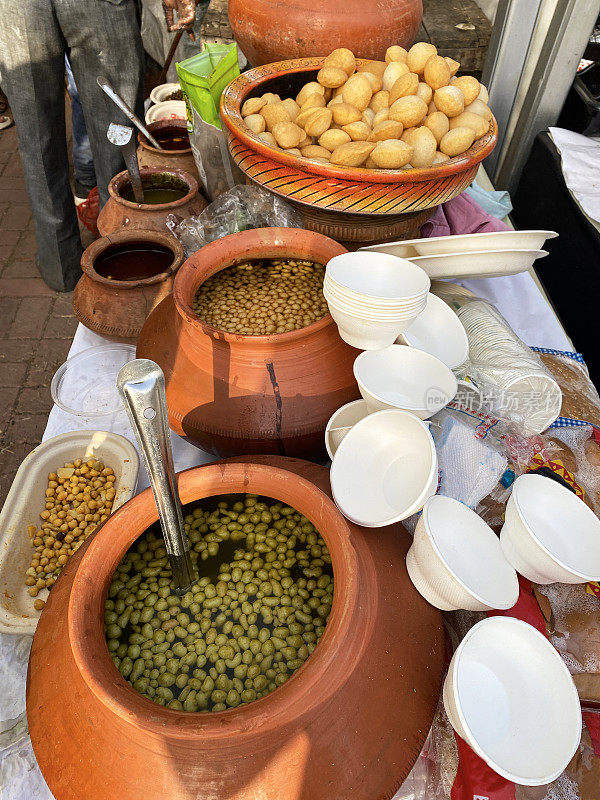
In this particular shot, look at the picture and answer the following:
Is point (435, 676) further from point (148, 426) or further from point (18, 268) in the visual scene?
point (18, 268)

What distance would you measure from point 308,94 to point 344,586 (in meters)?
1.58

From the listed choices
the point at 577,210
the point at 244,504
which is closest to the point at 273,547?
the point at 244,504

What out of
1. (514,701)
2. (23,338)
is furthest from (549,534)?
(23,338)

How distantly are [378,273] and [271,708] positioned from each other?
37.5 inches

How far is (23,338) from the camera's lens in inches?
140

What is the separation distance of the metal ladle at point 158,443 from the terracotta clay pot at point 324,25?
5.78ft

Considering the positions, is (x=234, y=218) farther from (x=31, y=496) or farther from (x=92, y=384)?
(x=31, y=496)

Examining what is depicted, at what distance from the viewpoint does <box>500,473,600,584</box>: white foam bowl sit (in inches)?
35.6

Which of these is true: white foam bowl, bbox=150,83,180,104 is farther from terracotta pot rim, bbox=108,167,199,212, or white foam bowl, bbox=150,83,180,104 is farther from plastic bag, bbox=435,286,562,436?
plastic bag, bbox=435,286,562,436

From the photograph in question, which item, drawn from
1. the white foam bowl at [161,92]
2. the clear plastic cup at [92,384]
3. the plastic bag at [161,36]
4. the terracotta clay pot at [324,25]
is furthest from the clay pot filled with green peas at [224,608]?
the plastic bag at [161,36]

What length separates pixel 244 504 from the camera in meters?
1.10

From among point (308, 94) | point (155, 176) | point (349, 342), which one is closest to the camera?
point (349, 342)

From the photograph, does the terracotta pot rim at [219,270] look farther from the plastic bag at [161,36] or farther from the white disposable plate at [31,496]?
the plastic bag at [161,36]

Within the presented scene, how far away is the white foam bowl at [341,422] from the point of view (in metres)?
1.17
